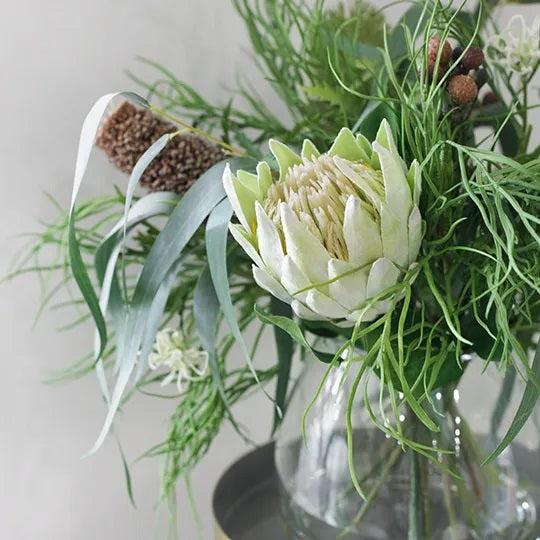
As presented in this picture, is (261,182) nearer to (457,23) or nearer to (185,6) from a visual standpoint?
(457,23)

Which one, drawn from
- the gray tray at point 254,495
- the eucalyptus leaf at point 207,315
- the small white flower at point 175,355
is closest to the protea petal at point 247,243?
the eucalyptus leaf at point 207,315

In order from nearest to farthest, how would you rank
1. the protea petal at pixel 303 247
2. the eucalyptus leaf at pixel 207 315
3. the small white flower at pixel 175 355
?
the protea petal at pixel 303 247
the eucalyptus leaf at pixel 207 315
the small white flower at pixel 175 355

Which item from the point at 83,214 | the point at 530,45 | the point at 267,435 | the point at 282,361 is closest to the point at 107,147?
the point at 83,214

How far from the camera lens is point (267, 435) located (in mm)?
1013

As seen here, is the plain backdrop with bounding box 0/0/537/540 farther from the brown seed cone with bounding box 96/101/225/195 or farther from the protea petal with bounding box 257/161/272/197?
the protea petal with bounding box 257/161/272/197

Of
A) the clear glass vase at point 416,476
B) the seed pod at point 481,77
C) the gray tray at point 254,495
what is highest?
the seed pod at point 481,77

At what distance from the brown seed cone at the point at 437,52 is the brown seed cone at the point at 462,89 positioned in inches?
0.5

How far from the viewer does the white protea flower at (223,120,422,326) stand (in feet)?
1.48

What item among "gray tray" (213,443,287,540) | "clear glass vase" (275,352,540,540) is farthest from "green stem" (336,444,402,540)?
"gray tray" (213,443,287,540)

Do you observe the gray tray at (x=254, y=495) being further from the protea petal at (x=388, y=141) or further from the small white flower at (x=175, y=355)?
the protea petal at (x=388, y=141)

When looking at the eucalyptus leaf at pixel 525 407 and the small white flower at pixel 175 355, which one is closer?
the eucalyptus leaf at pixel 525 407

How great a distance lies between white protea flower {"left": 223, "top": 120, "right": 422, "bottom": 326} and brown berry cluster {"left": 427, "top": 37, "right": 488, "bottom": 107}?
6 centimetres

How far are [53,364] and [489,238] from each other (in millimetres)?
464

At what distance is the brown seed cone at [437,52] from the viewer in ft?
1.62
